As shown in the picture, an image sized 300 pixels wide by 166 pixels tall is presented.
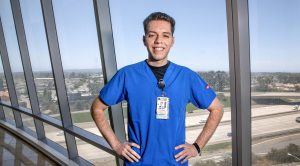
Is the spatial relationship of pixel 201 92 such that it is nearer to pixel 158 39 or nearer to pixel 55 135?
pixel 158 39

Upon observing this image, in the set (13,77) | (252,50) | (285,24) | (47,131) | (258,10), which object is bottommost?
(47,131)

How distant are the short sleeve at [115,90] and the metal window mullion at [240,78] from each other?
28.7 inches

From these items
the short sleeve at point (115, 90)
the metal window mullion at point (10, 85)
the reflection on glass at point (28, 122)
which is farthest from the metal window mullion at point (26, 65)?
the short sleeve at point (115, 90)

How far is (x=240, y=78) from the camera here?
5.63 ft

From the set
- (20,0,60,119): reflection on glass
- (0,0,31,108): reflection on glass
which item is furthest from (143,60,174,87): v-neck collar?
(0,0,31,108): reflection on glass

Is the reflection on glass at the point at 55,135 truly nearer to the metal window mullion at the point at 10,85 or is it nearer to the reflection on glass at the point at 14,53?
Answer: the reflection on glass at the point at 14,53

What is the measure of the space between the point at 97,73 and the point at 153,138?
1.56 m

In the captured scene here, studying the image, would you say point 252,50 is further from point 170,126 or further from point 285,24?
point 170,126

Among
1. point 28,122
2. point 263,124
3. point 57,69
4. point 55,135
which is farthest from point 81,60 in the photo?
point 28,122

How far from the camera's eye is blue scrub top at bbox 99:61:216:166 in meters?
1.60

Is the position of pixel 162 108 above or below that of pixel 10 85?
above

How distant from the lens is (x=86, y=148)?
145 inches

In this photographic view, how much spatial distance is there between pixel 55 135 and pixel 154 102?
3553 mm

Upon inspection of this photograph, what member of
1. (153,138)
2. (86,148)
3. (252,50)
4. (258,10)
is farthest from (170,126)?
(86,148)
